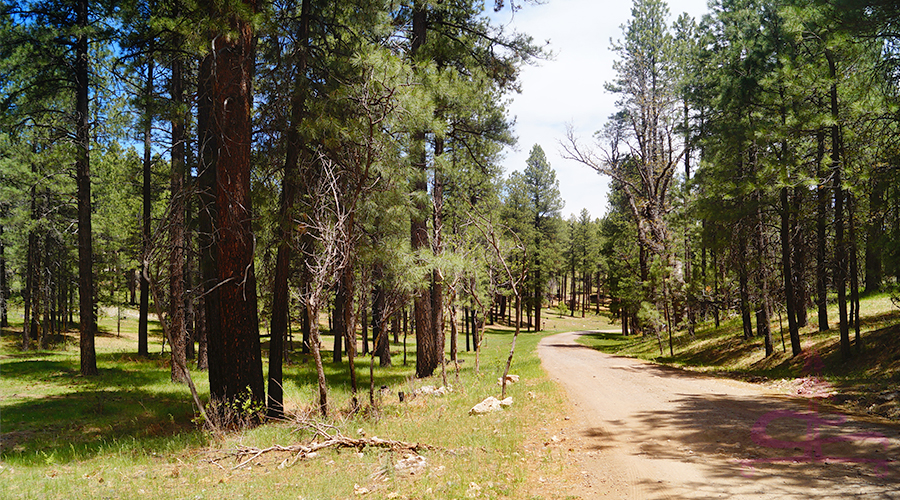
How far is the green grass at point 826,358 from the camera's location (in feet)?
31.7

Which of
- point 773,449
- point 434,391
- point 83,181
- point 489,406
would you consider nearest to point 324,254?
point 489,406

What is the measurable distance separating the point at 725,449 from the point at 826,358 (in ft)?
32.1

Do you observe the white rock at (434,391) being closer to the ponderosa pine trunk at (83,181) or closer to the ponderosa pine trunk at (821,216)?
the ponderosa pine trunk at (83,181)

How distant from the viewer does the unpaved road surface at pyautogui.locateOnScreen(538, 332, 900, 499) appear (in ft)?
15.4

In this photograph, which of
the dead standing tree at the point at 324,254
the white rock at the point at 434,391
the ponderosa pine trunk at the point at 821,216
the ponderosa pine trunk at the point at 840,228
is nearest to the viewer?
the dead standing tree at the point at 324,254

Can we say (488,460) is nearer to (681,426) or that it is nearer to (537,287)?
(681,426)

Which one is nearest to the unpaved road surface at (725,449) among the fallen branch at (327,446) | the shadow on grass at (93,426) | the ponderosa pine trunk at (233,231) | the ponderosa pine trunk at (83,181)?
the fallen branch at (327,446)

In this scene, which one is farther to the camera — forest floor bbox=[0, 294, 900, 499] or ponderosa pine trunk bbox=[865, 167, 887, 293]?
ponderosa pine trunk bbox=[865, 167, 887, 293]

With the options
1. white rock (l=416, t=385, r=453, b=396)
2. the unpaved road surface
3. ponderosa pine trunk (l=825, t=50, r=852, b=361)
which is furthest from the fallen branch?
ponderosa pine trunk (l=825, t=50, r=852, b=361)

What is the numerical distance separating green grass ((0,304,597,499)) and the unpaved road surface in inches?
29.0

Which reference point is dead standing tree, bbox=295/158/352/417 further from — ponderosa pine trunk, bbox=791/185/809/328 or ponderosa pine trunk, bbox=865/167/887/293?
ponderosa pine trunk, bbox=791/185/809/328

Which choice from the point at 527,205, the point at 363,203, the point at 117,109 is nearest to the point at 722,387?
the point at 363,203

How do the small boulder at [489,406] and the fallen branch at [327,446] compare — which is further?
the small boulder at [489,406]

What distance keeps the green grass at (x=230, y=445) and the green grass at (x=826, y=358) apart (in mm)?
6233
